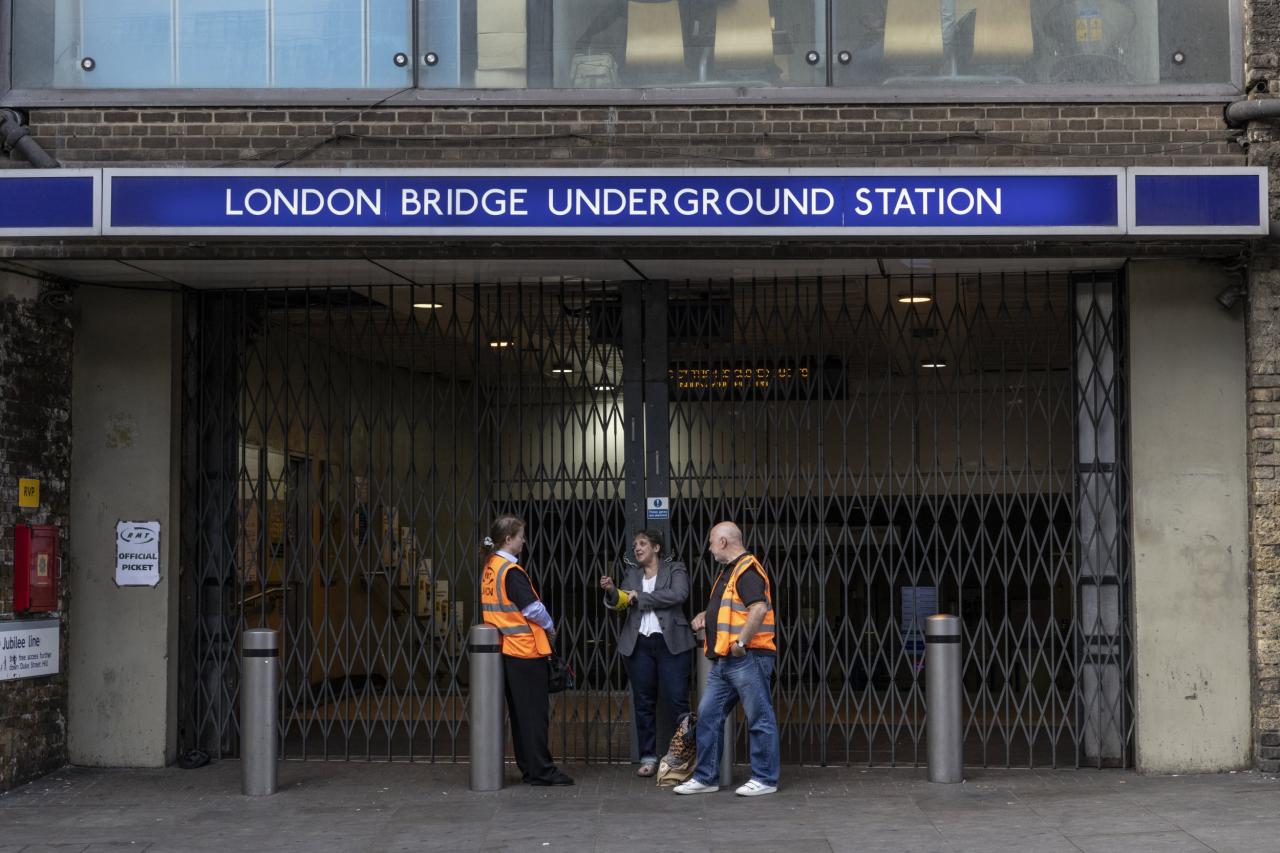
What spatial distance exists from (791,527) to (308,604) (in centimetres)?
355

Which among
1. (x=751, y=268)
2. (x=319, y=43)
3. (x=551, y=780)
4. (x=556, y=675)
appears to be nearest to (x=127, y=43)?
(x=319, y=43)

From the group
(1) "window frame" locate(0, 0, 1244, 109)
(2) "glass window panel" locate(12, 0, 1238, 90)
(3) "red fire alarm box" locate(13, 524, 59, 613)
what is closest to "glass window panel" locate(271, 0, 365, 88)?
Answer: (2) "glass window panel" locate(12, 0, 1238, 90)

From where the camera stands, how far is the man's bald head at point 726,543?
9.40 meters

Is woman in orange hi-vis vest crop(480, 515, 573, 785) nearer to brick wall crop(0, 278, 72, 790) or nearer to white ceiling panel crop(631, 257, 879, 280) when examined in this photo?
white ceiling panel crop(631, 257, 879, 280)

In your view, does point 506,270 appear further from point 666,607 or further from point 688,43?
point 666,607

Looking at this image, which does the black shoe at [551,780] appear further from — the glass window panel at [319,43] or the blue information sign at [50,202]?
the glass window panel at [319,43]

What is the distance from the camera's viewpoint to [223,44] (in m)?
10.3

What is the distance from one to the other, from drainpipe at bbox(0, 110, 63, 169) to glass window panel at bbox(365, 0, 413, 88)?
2.10 metres

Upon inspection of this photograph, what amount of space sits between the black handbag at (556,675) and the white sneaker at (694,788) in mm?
973

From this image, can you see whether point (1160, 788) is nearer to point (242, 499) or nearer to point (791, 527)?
point (791, 527)

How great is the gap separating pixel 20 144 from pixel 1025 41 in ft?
21.6

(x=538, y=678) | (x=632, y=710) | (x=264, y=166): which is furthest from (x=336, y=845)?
(x=264, y=166)

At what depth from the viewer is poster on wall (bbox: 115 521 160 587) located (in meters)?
10.6

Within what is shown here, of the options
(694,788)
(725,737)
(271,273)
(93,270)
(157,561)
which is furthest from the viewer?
(157,561)
